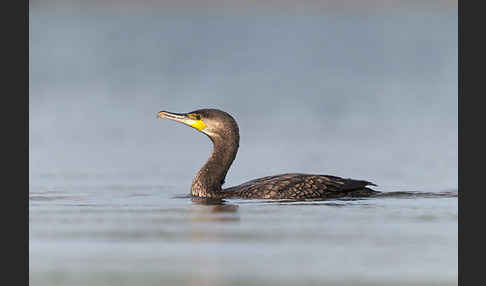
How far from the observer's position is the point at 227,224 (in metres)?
11.6

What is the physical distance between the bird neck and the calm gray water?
27 cm

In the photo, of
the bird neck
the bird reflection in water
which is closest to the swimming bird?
the bird neck

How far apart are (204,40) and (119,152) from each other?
1034 centimetres

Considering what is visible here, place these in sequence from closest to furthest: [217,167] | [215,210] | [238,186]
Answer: [215,210]
[238,186]
[217,167]

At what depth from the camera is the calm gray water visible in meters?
9.88

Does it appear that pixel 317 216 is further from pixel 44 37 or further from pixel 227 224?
pixel 44 37

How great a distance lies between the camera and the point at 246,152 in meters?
17.3

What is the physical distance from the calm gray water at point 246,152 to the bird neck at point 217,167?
0.27 m

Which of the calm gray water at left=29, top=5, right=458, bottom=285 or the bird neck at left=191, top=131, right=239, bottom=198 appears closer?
the calm gray water at left=29, top=5, right=458, bottom=285

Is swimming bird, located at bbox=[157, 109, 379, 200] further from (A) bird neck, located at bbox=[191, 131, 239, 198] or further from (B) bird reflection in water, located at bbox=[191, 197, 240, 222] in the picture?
(B) bird reflection in water, located at bbox=[191, 197, 240, 222]

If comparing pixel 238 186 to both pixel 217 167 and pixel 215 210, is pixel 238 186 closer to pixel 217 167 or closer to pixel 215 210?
pixel 217 167

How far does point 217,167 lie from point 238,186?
43cm

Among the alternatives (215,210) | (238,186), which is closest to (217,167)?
(238,186)

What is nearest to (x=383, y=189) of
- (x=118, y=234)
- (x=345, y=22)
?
(x=118, y=234)
